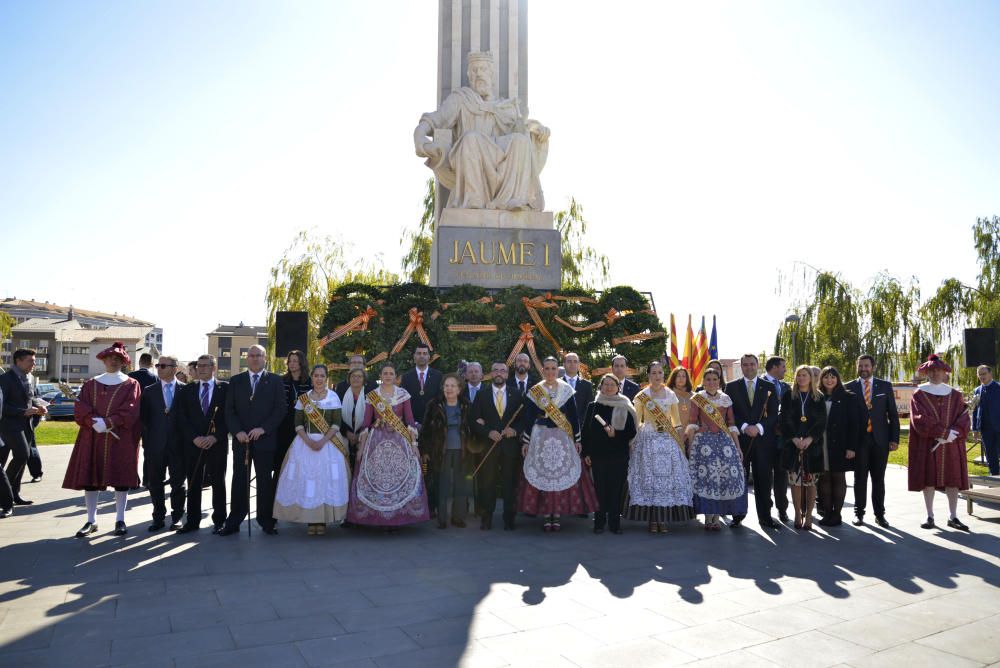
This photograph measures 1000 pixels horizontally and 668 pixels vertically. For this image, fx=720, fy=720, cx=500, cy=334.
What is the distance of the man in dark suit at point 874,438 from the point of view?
7.37 metres

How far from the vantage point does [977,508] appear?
27.0ft

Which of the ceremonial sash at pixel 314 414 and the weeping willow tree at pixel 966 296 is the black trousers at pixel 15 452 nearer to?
the ceremonial sash at pixel 314 414

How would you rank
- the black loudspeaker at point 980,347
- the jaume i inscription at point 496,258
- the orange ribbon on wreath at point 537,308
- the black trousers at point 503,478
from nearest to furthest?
the black trousers at point 503,478 < the orange ribbon on wreath at point 537,308 < the jaume i inscription at point 496,258 < the black loudspeaker at point 980,347

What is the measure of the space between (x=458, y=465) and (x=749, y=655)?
399cm

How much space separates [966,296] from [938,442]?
578 inches

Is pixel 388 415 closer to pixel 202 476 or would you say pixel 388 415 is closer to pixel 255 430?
pixel 255 430

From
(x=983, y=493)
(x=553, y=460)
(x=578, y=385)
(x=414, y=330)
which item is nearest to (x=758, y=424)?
(x=578, y=385)

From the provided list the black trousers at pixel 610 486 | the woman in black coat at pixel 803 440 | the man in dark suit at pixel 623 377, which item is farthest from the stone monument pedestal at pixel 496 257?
the woman in black coat at pixel 803 440

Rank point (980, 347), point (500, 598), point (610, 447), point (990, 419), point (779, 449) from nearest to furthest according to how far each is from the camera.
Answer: point (500, 598)
point (610, 447)
point (779, 449)
point (990, 419)
point (980, 347)

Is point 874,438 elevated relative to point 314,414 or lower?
lower

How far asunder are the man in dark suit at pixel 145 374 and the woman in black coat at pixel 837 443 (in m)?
7.43

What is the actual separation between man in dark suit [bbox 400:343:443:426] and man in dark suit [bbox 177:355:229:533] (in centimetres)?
183

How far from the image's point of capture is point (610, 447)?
697 cm

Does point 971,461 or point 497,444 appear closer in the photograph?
point 497,444
